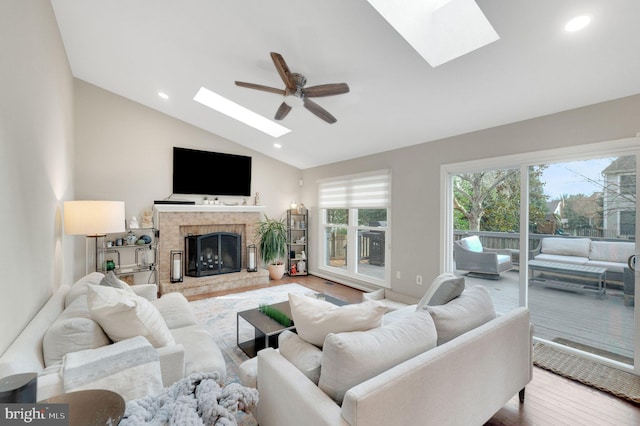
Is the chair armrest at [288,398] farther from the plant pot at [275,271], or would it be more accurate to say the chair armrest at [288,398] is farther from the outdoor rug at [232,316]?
the plant pot at [275,271]

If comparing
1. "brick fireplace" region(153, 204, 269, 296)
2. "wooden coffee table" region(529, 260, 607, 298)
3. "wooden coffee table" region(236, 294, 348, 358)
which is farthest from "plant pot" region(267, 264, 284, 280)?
"wooden coffee table" region(529, 260, 607, 298)

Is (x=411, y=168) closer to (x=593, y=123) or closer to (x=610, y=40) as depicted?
(x=593, y=123)

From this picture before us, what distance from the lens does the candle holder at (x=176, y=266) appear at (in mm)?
4852

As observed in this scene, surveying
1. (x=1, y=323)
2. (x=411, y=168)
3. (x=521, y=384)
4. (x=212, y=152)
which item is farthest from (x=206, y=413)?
(x=212, y=152)

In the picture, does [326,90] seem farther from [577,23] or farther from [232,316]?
[232,316]

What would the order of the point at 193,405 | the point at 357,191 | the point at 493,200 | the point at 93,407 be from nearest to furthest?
the point at 93,407
the point at 193,405
the point at 493,200
the point at 357,191

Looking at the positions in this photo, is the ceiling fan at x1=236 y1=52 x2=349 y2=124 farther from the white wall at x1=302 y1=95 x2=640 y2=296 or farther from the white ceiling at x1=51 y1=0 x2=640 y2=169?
the white wall at x1=302 y1=95 x2=640 y2=296

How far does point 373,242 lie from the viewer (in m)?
5.04

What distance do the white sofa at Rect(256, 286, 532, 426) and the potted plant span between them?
411 centimetres

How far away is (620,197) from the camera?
2.58 m

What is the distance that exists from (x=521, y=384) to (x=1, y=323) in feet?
9.93

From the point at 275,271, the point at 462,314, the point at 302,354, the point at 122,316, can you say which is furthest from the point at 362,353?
the point at 275,271

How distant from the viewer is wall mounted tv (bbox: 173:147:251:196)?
5195 millimetres

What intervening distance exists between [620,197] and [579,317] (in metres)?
1.23
